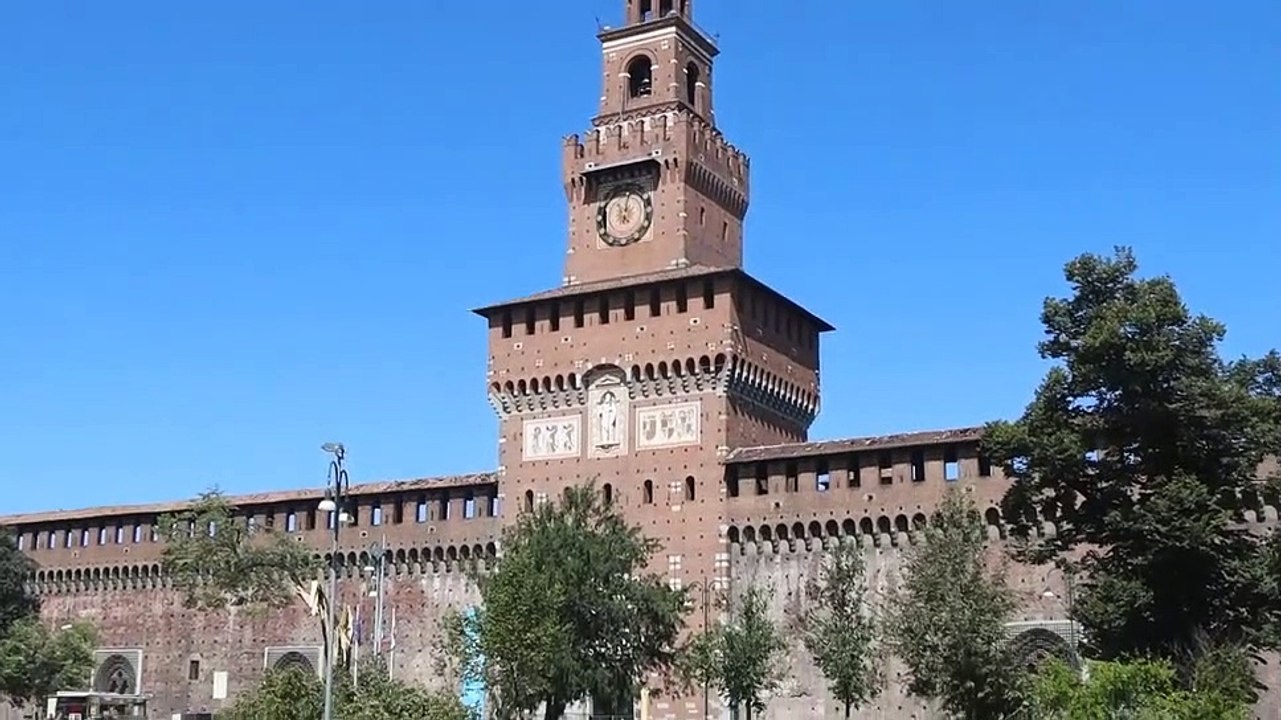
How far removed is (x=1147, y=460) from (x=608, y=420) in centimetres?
1805

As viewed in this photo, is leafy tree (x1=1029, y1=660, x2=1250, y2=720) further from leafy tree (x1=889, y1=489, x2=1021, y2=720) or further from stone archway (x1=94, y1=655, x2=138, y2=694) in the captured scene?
stone archway (x1=94, y1=655, x2=138, y2=694)

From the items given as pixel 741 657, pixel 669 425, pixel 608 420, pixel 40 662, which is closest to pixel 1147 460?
pixel 741 657

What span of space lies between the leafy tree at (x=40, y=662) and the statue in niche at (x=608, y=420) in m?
19.8

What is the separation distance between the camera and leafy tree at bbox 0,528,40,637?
56781 millimetres

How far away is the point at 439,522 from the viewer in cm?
5094

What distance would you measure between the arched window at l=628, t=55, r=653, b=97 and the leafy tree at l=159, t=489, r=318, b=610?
17.7m

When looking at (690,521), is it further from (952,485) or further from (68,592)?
(68,592)

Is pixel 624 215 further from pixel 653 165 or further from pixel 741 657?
pixel 741 657

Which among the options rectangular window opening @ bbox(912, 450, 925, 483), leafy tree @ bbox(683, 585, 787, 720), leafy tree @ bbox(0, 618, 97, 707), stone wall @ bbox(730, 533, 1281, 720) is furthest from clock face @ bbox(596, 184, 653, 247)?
leafy tree @ bbox(0, 618, 97, 707)

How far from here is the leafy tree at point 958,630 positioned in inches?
1329

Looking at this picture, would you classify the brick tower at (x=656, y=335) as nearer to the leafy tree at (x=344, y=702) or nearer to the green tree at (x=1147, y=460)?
the green tree at (x=1147, y=460)

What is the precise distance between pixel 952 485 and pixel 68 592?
33.7m

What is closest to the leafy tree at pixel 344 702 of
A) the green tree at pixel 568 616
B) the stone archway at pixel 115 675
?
the green tree at pixel 568 616

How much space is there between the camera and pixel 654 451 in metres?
46.5
